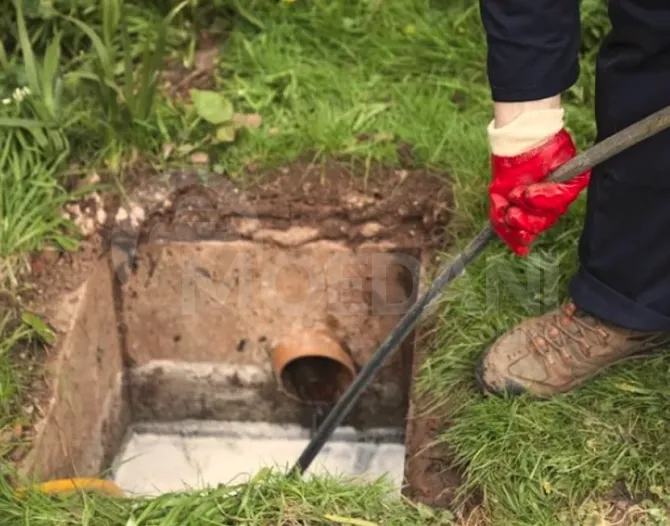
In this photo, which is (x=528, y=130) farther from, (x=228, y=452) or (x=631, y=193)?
(x=228, y=452)

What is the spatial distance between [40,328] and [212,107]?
2.27 feet

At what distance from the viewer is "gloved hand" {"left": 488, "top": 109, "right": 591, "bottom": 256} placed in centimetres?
157

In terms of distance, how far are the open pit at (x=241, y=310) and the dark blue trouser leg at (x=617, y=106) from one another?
1.81 ft

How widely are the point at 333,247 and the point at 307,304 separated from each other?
0.18 m

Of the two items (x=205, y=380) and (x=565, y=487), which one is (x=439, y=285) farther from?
(x=205, y=380)

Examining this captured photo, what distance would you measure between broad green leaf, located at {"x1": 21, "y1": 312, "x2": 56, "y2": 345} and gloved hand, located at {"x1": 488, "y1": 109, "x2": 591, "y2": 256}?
3.27 ft

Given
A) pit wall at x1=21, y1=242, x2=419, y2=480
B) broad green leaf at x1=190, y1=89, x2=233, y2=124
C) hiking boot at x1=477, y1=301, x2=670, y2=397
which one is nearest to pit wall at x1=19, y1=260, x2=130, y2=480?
pit wall at x1=21, y1=242, x2=419, y2=480

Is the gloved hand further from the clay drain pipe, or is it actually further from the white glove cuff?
the clay drain pipe

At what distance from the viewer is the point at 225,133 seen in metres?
2.33

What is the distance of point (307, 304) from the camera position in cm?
239

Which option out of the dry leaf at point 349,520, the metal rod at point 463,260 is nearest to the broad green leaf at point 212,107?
the metal rod at point 463,260

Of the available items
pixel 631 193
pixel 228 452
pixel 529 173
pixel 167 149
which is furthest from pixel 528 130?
pixel 228 452

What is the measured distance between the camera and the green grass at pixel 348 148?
170cm

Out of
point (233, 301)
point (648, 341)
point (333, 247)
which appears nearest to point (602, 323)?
point (648, 341)
